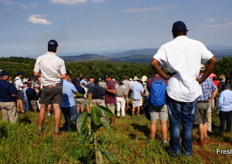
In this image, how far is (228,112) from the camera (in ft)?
26.0

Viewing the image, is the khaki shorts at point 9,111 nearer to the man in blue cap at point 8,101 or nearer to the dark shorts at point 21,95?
the man in blue cap at point 8,101

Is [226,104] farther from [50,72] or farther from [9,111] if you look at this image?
[9,111]

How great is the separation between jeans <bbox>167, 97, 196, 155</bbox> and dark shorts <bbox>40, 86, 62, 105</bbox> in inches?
117

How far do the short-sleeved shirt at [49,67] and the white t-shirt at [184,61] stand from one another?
9.27ft

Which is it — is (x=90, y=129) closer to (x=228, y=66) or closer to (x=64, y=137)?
(x=64, y=137)

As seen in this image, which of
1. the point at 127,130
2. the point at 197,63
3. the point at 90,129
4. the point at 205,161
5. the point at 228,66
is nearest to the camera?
the point at 90,129

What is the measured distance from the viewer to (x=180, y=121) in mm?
3896

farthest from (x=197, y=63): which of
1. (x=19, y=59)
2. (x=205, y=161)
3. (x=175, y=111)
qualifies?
(x=19, y=59)

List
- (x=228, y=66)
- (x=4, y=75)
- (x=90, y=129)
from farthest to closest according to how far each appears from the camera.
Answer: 1. (x=228, y=66)
2. (x=4, y=75)
3. (x=90, y=129)

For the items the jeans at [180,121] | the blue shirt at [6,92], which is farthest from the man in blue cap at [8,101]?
the jeans at [180,121]

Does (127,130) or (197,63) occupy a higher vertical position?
(197,63)

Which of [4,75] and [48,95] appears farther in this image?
[4,75]

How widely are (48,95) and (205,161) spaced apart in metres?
3.90

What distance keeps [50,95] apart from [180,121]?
3306 millimetres
